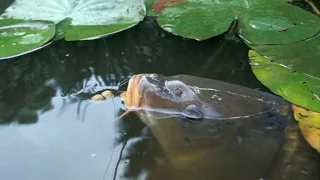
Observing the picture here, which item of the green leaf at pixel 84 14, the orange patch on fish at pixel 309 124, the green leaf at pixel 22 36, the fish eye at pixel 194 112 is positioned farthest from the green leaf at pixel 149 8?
the orange patch on fish at pixel 309 124

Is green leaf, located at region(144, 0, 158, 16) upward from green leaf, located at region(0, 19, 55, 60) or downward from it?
upward

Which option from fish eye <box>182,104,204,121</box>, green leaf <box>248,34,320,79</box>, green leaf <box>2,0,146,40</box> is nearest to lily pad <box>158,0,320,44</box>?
green leaf <box>248,34,320,79</box>

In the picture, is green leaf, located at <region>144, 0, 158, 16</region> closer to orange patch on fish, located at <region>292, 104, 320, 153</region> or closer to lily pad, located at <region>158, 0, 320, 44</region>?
lily pad, located at <region>158, 0, 320, 44</region>

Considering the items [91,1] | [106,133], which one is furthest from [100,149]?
[91,1]

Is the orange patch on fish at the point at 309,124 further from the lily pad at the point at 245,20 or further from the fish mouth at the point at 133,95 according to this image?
the fish mouth at the point at 133,95

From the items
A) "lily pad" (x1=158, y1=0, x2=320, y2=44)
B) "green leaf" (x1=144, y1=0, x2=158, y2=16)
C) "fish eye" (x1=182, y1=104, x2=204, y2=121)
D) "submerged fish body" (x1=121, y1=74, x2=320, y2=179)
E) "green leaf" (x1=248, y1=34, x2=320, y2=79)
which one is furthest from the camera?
"green leaf" (x1=144, y1=0, x2=158, y2=16)

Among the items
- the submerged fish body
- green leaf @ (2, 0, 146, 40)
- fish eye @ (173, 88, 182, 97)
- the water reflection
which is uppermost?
fish eye @ (173, 88, 182, 97)

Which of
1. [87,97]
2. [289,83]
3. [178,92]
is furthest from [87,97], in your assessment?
[289,83]

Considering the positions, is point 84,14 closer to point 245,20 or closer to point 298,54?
point 245,20

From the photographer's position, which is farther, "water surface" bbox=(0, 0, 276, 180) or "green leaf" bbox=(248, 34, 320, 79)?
"green leaf" bbox=(248, 34, 320, 79)
